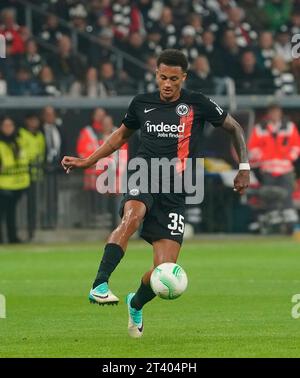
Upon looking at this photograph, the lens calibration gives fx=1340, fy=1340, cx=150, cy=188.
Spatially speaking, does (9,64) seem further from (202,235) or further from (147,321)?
(147,321)

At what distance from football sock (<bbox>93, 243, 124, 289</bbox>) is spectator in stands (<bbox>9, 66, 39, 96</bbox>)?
15224 millimetres

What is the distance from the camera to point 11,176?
24.2 metres

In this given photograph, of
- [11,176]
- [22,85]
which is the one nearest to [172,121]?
[11,176]

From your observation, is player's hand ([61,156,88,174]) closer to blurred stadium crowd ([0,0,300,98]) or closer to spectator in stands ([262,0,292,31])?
blurred stadium crowd ([0,0,300,98])

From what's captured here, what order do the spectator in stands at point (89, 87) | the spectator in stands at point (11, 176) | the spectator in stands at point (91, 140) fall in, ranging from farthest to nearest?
1. the spectator in stands at point (89, 87)
2. the spectator in stands at point (91, 140)
3. the spectator in stands at point (11, 176)

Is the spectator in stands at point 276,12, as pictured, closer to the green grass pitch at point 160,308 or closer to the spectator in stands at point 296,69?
the spectator in stands at point 296,69

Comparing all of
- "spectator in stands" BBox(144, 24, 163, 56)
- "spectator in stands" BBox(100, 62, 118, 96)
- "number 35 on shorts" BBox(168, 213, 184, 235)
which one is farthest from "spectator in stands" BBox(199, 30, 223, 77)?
"number 35 on shorts" BBox(168, 213, 184, 235)

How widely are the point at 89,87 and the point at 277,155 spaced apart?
13.0 feet

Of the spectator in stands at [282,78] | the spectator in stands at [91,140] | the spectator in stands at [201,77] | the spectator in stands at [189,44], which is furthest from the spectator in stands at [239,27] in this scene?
the spectator in stands at [91,140]

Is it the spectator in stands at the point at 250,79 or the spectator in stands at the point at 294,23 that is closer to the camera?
the spectator in stands at the point at 250,79

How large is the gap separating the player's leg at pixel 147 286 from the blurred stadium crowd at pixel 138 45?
15067 mm

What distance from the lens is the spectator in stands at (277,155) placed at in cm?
2514

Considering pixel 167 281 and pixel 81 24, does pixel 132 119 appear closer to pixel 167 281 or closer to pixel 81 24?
pixel 167 281
